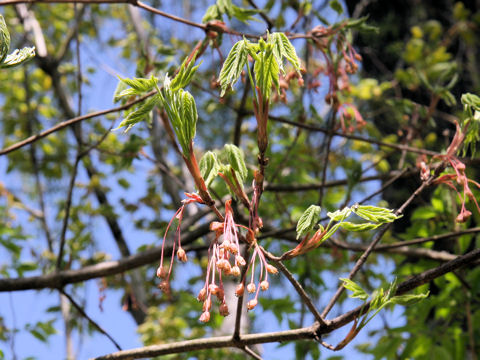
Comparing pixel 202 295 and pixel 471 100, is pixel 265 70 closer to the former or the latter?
pixel 202 295

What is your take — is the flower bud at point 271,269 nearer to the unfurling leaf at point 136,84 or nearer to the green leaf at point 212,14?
the unfurling leaf at point 136,84

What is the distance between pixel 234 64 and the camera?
994 millimetres

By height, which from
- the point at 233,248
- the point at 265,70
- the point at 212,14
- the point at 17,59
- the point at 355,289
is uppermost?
the point at 212,14

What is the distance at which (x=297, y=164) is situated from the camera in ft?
10.7

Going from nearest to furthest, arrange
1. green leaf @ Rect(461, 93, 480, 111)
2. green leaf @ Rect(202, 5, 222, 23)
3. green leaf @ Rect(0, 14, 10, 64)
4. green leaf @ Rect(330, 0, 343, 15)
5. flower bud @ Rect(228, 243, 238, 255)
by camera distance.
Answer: flower bud @ Rect(228, 243, 238, 255)
green leaf @ Rect(0, 14, 10, 64)
green leaf @ Rect(461, 93, 480, 111)
green leaf @ Rect(202, 5, 222, 23)
green leaf @ Rect(330, 0, 343, 15)

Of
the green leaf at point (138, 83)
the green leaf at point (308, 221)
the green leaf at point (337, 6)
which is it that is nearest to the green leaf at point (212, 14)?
the green leaf at point (337, 6)

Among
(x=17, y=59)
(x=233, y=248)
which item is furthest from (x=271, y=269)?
(x=17, y=59)

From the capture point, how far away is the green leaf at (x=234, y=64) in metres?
0.99

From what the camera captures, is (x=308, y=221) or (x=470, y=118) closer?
(x=308, y=221)

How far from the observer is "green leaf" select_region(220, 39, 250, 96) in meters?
0.99

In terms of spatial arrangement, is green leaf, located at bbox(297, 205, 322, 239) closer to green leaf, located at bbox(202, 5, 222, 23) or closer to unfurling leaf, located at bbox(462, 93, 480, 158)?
unfurling leaf, located at bbox(462, 93, 480, 158)

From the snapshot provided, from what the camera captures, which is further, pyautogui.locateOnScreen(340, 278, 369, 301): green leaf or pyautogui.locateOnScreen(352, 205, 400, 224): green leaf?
pyautogui.locateOnScreen(340, 278, 369, 301): green leaf

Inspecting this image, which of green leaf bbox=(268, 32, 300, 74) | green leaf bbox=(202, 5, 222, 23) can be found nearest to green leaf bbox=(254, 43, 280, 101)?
green leaf bbox=(268, 32, 300, 74)

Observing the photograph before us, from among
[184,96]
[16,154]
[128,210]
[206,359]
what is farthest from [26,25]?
[184,96]
